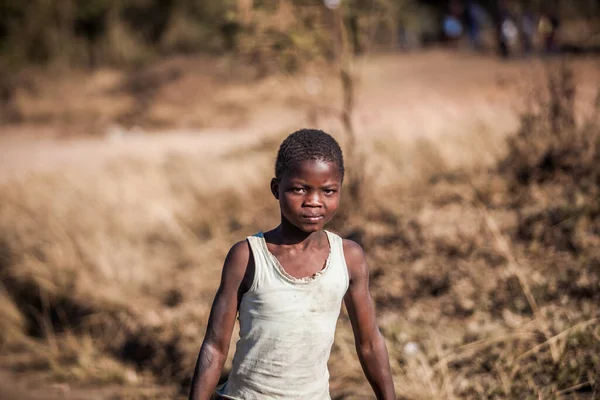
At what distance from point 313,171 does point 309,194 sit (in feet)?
0.22

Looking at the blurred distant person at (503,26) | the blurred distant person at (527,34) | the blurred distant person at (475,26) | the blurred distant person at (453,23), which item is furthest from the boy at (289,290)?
the blurred distant person at (453,23)

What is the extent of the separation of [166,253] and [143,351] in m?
1.36

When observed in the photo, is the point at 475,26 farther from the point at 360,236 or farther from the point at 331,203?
the point at 331,203

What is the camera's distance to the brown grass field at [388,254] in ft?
11.5

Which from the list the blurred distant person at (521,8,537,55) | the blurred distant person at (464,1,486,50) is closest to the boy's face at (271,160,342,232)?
the blurred distant person at (521,8,537,55)

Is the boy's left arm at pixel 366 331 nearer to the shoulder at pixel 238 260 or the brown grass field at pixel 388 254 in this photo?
the shoulder at pixel 238 260

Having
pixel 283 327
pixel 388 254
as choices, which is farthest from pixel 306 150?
pixel 388 254

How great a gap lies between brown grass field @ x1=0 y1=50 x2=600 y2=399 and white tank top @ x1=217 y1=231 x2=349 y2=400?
123 cm

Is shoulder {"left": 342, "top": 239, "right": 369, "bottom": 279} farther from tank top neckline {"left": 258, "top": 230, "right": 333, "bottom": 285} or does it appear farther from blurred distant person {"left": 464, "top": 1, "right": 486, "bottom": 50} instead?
blurred distant person {"left": 464, "top": 1, "right": 486, "bottom": 50}

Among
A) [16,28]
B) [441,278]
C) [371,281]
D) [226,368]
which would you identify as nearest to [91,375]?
[226,368]

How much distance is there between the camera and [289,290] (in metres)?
2.01

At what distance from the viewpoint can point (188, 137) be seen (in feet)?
38.0

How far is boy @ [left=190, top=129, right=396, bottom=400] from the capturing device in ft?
6.55

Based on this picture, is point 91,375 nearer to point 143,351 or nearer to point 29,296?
point 143,351
